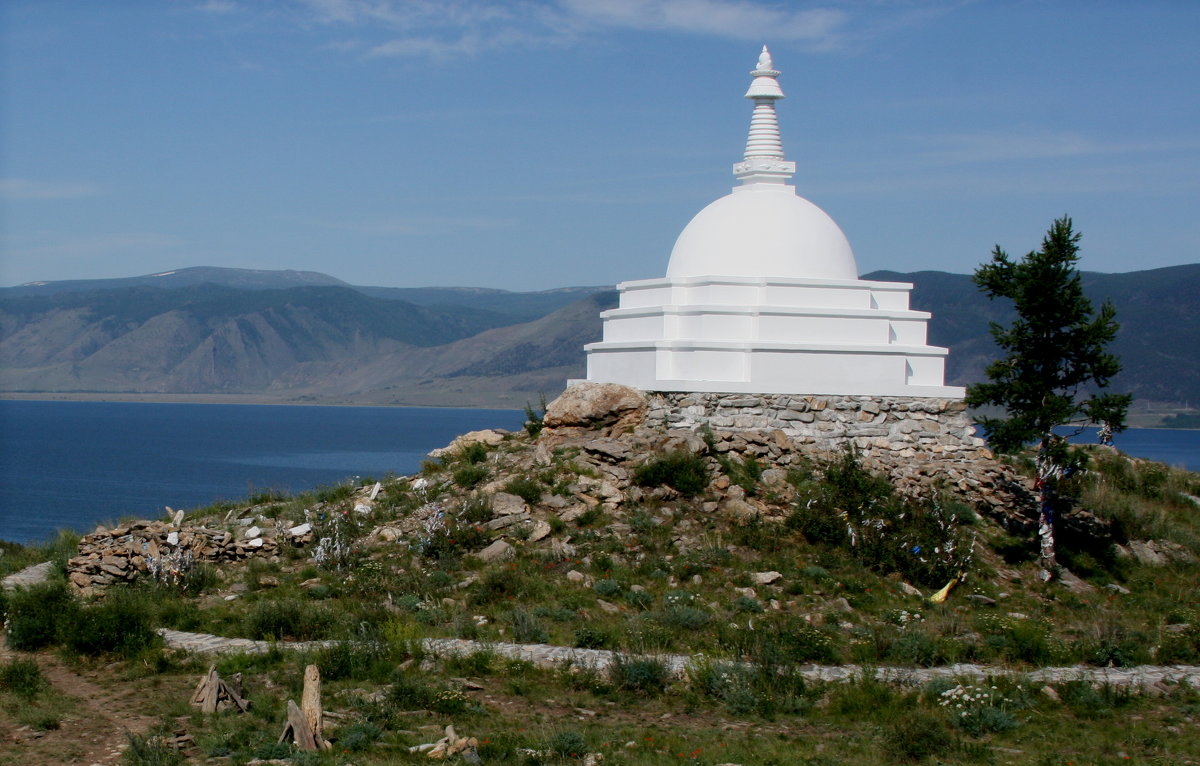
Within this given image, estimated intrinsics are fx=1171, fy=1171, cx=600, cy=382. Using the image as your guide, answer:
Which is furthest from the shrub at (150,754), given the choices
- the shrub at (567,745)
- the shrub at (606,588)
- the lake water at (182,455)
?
the lake water at (182,455)

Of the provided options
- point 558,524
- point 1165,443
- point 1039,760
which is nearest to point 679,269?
point 558,524

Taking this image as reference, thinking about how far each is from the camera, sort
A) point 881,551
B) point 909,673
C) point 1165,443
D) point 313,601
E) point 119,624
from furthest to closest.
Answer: point 1165,443 < point 881,551 < point 313,601 < point 119,624 < point 909,673

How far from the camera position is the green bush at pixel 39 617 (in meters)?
13.9

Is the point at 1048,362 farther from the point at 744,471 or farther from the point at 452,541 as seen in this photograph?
the point at 452,541

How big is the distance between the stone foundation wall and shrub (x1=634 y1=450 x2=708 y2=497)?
60.0 inches

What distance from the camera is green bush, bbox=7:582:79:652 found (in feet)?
45.5

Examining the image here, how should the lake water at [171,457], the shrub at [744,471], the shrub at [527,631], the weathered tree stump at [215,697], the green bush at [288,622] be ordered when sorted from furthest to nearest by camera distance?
1. the lake water at [171,457]
2. the shrub at [744,471]
3. the green bush at [288,622]
4. the shrub at [527,631]
5. the weathered tree stump at [215,697]

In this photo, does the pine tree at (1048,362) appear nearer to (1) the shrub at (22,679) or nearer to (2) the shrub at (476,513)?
(2) the shrub at (476,513)

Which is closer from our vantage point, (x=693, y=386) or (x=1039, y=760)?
(x=1039, y=760)

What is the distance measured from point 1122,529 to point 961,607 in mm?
6096

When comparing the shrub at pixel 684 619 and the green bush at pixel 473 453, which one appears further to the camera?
the green bush at pixel 473 453

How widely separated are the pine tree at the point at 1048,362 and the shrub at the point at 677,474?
447 centimetres

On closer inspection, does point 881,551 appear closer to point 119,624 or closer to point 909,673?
point 909,673

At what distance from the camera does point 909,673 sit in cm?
1268
